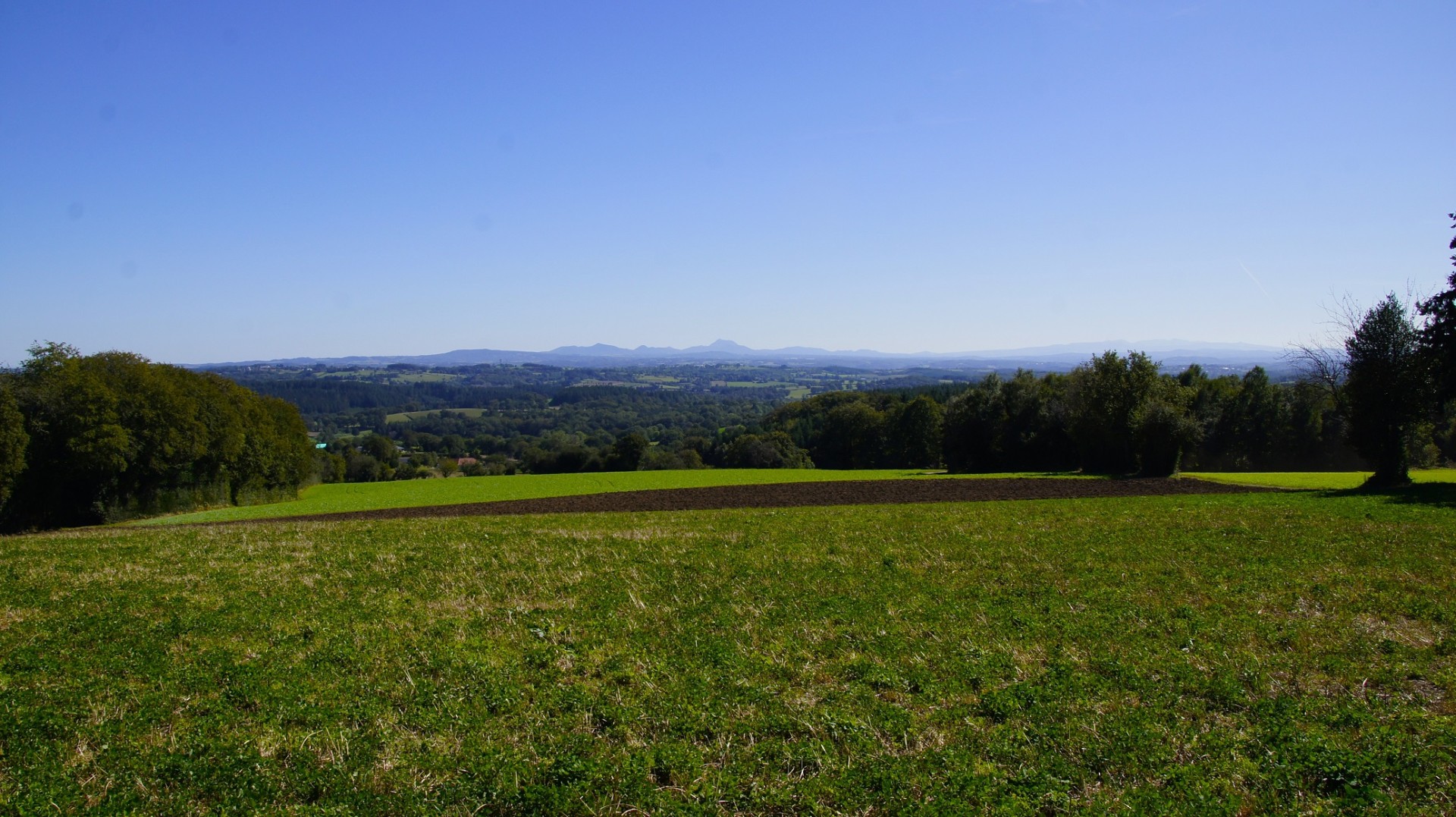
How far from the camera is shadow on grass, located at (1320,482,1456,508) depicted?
24.2 metres

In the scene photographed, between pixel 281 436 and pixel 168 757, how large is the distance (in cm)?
5348

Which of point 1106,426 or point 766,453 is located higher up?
point 1106,426

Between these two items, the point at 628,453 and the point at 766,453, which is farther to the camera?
the point at 628,453

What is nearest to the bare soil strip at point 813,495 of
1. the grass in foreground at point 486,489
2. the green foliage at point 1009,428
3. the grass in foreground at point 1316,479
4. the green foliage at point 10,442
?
the grass in foreground at point 1316,479

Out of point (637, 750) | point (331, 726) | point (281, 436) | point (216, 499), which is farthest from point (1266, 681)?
point (281, 436)

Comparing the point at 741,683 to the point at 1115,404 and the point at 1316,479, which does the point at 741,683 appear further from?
the point at 1115,404

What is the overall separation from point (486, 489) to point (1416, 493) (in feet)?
156

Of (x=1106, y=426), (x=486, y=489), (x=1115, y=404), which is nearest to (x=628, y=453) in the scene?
(x=486, y=489)

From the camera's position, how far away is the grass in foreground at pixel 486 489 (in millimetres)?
38406

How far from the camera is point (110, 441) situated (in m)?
36.5

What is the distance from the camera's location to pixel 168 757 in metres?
6.67

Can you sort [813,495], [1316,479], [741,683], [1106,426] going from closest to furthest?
[741,683]
[813,495]
[1316,479]
[1106,426]

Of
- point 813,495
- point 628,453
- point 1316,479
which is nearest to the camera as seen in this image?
point 813,495

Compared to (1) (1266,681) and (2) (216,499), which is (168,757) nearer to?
(1) (1266,681)
